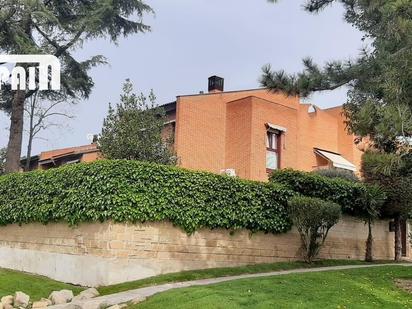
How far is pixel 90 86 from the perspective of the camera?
103 ft

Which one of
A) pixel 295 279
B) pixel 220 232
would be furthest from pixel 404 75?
pixel 220 232

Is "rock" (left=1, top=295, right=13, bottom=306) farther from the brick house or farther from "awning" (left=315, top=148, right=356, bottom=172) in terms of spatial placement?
"awning" (left=315, top=148, right=356, bottom=172)

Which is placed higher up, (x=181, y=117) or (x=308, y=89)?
(x=181, y=117)

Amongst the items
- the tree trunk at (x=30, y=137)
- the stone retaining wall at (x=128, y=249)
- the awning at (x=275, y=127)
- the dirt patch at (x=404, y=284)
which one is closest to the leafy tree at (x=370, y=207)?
the stone retaining wall at (x=128, y=249)

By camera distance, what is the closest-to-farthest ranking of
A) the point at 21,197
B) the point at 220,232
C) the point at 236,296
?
the point at 236,296 < the point at 220,232 < the point at 21,197

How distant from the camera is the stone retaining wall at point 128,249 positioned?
1583 cm

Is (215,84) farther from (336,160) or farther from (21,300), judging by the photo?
(21,300)

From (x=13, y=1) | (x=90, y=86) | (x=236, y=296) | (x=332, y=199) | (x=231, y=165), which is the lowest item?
(x=236, y=296)

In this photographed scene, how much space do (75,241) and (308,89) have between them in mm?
8290

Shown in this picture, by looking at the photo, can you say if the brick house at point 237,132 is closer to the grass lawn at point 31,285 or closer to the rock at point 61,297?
the grass lawn at point 31,285

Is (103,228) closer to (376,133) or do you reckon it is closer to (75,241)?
(75,241)

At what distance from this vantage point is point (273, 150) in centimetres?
3105

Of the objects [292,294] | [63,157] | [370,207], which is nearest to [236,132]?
[370,207]

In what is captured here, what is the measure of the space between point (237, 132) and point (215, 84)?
492 centimetres
